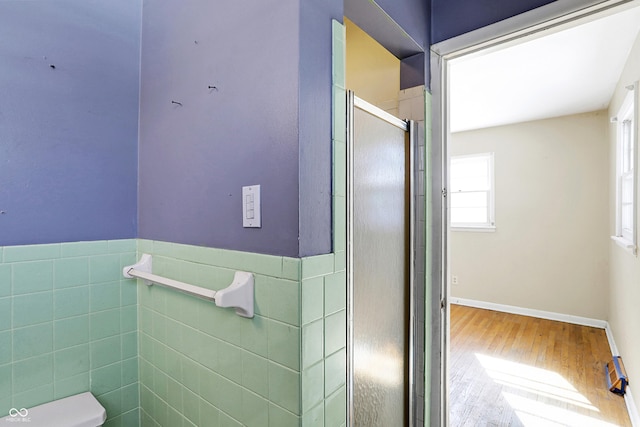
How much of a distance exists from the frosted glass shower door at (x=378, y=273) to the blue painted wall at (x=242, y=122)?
21 centimetres

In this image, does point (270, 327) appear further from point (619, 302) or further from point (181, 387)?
point (619, 302)

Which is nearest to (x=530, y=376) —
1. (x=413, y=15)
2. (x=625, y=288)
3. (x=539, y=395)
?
(x=539, y=395)

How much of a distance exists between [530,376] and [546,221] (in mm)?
2096

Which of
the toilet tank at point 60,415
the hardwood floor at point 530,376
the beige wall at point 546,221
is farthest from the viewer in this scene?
the beige wall at point 546,221

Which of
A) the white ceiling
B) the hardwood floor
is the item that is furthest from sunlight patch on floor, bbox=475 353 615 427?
the white ceiling

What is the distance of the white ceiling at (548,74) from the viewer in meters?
2.05

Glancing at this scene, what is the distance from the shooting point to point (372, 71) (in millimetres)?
1612

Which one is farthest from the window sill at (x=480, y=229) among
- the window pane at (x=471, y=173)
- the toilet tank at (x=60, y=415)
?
the toilet tank at (x=60, y=415)

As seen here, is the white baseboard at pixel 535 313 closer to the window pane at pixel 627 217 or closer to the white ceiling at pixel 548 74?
the window pane at pixel 627 217

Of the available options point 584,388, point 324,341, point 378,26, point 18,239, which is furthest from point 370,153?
point 584,388

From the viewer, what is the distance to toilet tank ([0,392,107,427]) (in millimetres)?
1021

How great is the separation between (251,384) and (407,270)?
800 mm

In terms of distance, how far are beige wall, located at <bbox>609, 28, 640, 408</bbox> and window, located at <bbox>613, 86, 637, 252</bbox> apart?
0.13m

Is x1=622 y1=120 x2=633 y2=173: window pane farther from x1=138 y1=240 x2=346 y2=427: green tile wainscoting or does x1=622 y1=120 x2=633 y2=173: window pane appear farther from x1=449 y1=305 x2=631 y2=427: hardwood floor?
x1=138 y1=240 x2=346 y2=427: green tile wainscoting
